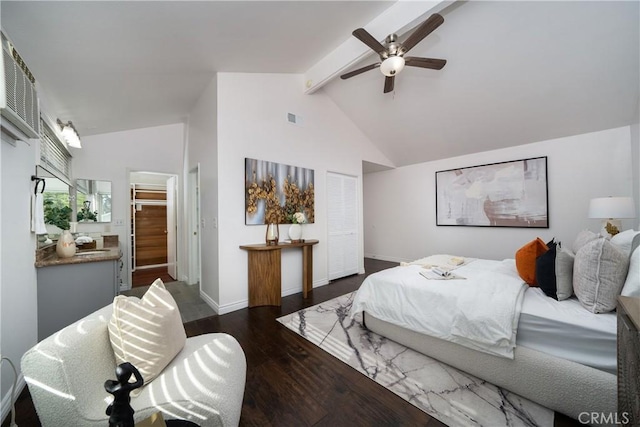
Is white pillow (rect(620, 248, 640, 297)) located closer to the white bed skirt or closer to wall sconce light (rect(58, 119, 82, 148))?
the white bed skirt

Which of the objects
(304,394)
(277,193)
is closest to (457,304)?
(304,394)

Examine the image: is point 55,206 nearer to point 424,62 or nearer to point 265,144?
point 265,144

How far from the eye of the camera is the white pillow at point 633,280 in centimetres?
128

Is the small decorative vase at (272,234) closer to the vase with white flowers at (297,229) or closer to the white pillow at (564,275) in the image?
the vase with white flowers at (297,229)

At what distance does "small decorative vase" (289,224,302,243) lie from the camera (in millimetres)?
3463

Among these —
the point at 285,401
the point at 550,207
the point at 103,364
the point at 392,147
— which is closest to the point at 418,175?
the point at 392,147

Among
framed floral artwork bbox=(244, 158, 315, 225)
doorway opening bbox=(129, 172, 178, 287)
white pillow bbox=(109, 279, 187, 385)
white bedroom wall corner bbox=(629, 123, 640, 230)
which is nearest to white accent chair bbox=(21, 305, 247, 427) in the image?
white pillow bbox=(109, 279, 187, 385)

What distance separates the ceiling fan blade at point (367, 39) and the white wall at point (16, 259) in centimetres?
Answer: 269

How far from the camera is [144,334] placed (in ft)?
3.63

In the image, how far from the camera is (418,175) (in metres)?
5.38

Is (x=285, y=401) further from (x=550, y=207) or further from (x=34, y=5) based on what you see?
(x=550, y=207)

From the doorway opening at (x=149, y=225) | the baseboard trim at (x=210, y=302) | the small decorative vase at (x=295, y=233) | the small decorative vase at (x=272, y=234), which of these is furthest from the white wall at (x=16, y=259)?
the doorway opening at (x=149, y=225)

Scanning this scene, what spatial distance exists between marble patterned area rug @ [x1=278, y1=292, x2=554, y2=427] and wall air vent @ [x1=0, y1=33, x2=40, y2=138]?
258cm

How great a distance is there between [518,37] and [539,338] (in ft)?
10.0
